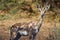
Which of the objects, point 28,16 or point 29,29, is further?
point 28,16

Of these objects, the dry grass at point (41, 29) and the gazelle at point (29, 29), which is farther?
the dry grass at point (41, 29)

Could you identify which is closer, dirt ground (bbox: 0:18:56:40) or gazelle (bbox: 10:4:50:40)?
gazelle (bbox: 10:4:50:40)

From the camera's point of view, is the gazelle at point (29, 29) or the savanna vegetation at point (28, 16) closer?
the gazelle at point (29, 29)

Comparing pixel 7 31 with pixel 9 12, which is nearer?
pixel 7 31

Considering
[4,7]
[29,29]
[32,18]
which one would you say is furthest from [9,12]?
[29,29]

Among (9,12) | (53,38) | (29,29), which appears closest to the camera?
(29,29)

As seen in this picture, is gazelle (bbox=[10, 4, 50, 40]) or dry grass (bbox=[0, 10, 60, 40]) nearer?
gazelle (bbox=[10, 4, 50, 40])

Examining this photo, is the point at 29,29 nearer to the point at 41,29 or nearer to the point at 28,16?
the point at 41,29

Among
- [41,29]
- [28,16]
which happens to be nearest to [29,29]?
[41,29]

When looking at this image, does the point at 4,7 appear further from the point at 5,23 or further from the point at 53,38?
the point at 53,38

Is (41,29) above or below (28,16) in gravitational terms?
below

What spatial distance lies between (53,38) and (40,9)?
36 centimetres

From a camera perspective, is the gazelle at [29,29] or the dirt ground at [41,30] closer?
the gazelle at [29,29]

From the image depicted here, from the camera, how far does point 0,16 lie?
8.58ft
